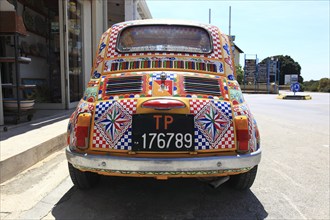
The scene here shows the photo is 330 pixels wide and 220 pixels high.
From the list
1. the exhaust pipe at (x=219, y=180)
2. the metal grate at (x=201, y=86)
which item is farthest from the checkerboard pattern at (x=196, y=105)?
the exhaust pipe at (x=219, y=180)

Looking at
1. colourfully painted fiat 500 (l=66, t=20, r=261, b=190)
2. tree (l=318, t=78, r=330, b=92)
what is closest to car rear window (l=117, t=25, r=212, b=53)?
colourfully painted fiat 500 (l=66, t=20, r=261, b=190)

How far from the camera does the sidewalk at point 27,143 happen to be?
13.1 ft

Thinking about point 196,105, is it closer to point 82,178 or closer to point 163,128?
point 163,128

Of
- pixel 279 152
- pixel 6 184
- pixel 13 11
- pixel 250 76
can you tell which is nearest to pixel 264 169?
pixel 279 152

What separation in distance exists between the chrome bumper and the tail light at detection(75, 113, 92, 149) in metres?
0.12

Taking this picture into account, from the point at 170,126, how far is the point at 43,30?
8.60 metres

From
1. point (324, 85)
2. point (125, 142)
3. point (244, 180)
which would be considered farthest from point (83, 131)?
point (324, 85)

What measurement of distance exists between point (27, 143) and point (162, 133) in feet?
9.29

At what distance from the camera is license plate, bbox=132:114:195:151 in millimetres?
2830

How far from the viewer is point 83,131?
292 centimetres

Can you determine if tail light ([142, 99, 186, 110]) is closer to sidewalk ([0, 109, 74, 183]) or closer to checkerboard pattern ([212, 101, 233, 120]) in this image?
checkerboard pattern ([212, 101, 233, 120])

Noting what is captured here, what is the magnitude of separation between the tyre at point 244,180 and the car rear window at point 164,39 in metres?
1.47

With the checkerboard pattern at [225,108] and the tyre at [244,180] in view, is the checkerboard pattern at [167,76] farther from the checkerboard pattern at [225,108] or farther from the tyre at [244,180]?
the tyre at [244,180]

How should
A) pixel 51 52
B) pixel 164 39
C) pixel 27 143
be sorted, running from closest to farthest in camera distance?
pixel 164 39 → pixel 27 143 → pixel 51 52
